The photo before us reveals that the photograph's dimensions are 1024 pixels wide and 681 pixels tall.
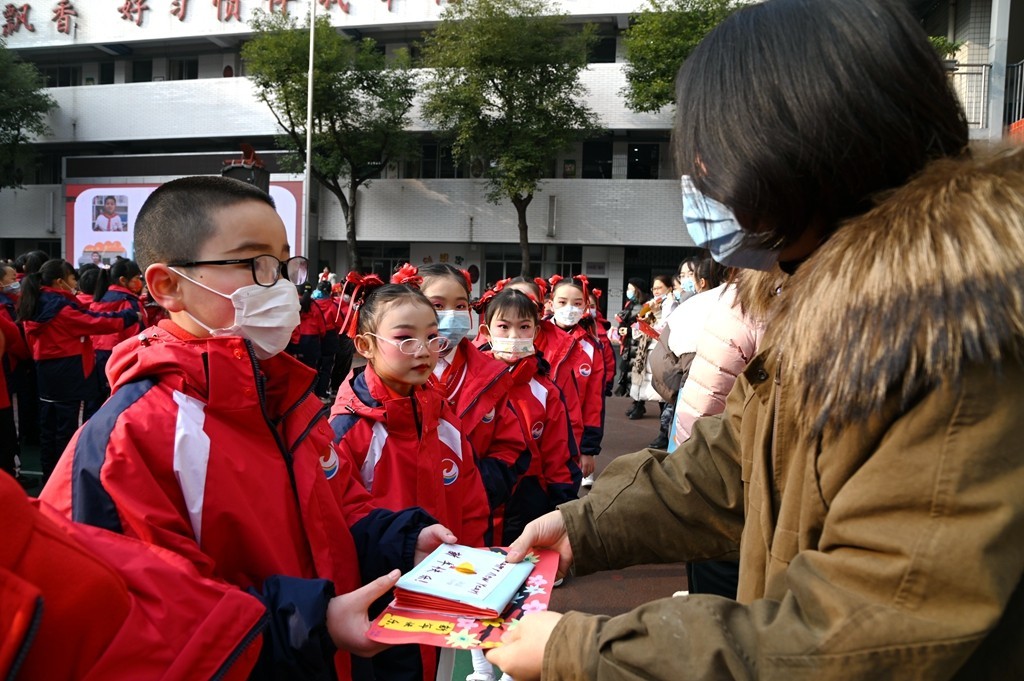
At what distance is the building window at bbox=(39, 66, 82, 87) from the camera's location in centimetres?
Result: 2961

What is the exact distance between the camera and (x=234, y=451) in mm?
1681

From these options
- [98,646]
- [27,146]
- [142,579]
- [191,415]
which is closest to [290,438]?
[191,415]

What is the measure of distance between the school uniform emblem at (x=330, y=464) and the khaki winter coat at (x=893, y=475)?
41.5 inches

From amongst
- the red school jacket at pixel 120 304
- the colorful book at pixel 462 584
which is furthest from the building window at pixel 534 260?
the colorful book at pixel 462 584

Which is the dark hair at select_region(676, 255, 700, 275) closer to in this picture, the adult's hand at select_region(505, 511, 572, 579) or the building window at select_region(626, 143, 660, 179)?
the adult's hand at select_region(505, 511, 572, 579)

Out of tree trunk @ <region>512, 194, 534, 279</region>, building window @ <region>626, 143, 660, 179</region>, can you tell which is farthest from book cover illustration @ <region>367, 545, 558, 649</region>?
building window @ <region>626, 143, 660, 179</region>

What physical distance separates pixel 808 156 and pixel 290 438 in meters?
1.34

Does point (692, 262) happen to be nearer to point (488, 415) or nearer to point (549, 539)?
point (488, 415)

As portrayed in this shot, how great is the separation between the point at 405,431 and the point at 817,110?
201 cm

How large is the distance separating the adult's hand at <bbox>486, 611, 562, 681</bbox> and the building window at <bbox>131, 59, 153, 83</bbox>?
3213 centimetres

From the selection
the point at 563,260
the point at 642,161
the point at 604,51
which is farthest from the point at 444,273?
the point at 604,51

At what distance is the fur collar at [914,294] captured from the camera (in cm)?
96

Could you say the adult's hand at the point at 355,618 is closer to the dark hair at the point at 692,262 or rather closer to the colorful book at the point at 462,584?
the colorful book at the point at 462,584

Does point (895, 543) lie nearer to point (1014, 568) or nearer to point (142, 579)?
point (1014, 568)
